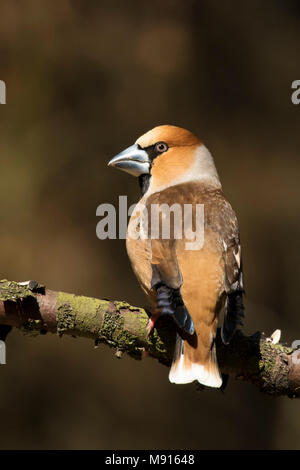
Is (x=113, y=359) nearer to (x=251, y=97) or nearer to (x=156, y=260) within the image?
(x=251, y=97)

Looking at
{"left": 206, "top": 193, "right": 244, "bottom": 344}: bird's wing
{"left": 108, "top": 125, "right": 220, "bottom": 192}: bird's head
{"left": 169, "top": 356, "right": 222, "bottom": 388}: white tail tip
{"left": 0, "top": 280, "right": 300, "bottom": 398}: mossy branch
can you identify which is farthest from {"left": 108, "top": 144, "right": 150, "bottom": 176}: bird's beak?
{"left": 169, "top": 356, "right": 222, "bottom": 388}: white tail tip

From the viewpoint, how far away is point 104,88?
6734 mm

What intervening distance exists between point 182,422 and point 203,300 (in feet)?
11.6

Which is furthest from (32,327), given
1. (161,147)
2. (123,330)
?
(161,147)

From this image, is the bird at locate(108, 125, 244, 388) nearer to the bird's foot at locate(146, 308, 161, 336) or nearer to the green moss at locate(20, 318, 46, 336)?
the bird's foot at locate(146, 308, 161, 336)

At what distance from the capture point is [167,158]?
141 inches

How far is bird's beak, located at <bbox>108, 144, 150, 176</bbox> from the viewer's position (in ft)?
11.8

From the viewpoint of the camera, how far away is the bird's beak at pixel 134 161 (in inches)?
141

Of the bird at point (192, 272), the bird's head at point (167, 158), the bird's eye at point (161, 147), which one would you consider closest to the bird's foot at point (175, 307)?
the bird at point (192, 272)

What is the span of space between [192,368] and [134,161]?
1221 mm

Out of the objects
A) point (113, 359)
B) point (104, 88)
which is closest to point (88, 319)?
point (113, 359)

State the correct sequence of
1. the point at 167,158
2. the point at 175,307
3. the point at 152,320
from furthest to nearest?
the point at 167,158, the point at 152,320, the point at 175,307

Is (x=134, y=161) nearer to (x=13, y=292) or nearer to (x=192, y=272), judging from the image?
(x=192, y=272)

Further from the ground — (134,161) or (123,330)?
(134,161)
